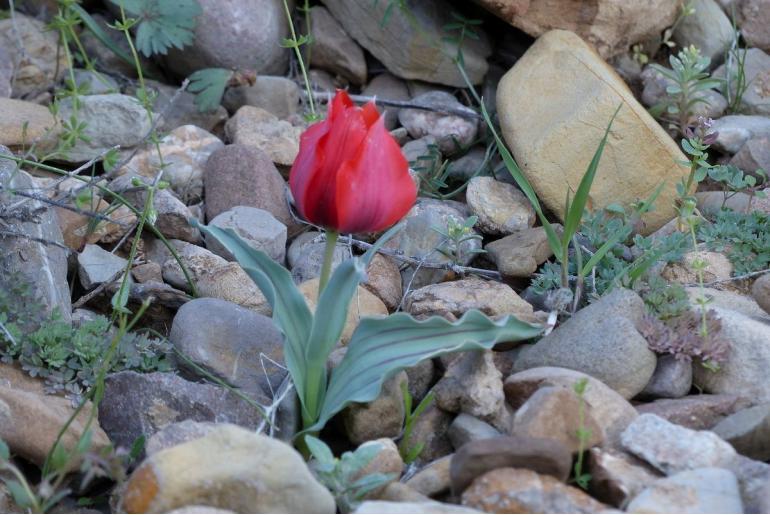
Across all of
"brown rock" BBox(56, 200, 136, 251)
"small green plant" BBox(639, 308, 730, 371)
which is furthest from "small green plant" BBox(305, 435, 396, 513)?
"brown rock" BBox(56, 200, 136, 251)

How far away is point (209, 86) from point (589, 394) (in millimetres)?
2154

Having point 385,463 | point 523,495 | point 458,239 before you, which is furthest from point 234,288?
point 523,495

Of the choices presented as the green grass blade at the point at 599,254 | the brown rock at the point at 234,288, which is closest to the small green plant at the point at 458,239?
A: the green grass blade at the point at 599,254

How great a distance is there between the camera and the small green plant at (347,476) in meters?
1.97

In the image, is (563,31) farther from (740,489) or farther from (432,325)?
(740,489)

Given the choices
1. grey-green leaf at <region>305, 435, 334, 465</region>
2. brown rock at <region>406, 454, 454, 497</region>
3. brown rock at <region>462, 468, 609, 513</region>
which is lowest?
brown rock at <region>406, 454, 454, 497</region>

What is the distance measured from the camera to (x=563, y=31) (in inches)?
142

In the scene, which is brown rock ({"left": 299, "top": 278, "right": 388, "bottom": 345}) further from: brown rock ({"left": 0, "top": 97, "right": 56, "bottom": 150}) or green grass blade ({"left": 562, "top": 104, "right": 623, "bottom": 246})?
brown rock ({"left": 0, "top": 97, "right": 56, "bottom": 150})

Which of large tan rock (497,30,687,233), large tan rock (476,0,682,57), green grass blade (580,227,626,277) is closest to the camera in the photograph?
green grass blade (580,227,626,277)

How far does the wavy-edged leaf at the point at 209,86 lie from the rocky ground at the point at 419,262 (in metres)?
0.09

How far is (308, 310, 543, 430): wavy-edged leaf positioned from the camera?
84.8 inches

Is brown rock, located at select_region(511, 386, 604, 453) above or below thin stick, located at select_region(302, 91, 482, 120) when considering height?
above

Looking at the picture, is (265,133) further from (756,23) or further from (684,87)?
(756,23)

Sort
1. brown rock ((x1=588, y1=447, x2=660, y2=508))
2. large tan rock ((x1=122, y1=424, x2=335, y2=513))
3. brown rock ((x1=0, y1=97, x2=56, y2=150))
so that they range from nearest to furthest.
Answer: large tan rock ((x1=122, y1=424, x2=335, y2=513))
brown rock ((x1=588, y1=447, x2=660, y2=508))
brown rock ((x1=0, y1=97, x2=56, y2=150))
